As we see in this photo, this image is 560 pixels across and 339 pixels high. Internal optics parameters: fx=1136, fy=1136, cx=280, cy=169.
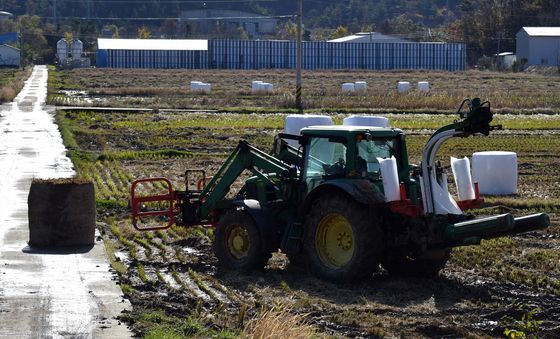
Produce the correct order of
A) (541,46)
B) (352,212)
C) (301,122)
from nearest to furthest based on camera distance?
(352,212) < (301,122) < (541,46)

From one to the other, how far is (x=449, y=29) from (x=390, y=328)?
13476cm

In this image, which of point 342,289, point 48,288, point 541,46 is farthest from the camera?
point 541,46

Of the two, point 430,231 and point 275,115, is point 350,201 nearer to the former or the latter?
point 430,231

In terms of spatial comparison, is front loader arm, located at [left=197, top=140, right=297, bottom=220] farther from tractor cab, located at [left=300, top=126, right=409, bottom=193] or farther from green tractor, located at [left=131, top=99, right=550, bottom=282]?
tractor cab, located at [left=300, top=126, right=409, bottom=193]

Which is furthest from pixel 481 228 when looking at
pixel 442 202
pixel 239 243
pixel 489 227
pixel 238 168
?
pixel 238 168

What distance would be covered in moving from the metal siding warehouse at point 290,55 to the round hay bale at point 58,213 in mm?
100962

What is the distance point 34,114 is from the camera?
49.6m

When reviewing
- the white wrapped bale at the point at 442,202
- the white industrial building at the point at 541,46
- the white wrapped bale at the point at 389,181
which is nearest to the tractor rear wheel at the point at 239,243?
the white wrapped bale at the point at 389,181

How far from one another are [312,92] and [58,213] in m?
51.6

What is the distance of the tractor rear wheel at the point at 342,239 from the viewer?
13617 mm

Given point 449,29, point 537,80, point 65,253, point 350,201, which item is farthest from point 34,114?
point 449,29

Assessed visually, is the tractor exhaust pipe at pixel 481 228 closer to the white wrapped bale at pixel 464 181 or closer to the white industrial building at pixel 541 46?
the white wrapped bale at pixel 464 181

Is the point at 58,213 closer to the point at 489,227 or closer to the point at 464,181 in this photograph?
the point at 464,181

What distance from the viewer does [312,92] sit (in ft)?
224
